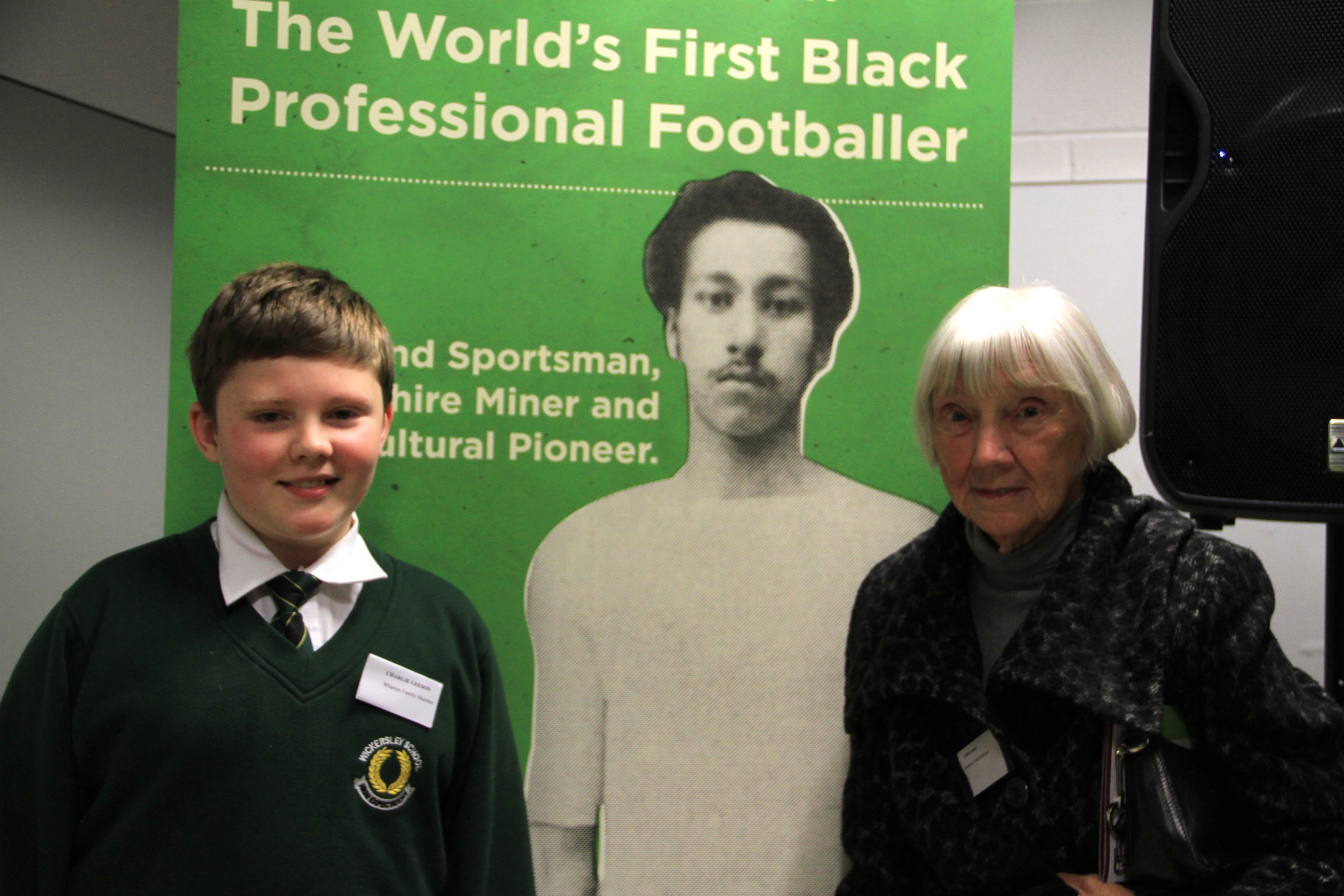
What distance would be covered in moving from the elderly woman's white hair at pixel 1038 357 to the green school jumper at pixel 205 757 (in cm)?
78

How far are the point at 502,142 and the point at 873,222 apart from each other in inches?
23.5

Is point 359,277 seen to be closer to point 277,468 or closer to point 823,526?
point 277,468

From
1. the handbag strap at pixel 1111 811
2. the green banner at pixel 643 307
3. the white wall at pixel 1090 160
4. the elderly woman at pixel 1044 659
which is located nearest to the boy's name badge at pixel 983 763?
the elderly woman at pixel 1044 659

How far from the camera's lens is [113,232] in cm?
290

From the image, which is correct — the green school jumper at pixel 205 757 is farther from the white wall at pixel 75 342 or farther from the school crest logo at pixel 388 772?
the white wall at pixel 75 342

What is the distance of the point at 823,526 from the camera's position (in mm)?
1698

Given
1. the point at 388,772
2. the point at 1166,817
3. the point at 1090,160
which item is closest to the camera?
the point at 1166,817

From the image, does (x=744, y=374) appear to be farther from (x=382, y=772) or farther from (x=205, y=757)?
(x=205, y=757)

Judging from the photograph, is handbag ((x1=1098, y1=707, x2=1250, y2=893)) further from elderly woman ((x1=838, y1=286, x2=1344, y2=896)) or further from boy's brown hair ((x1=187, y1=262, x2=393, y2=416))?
boy's brown hair ((x1=187, y1=262, x2=393, y2=416))

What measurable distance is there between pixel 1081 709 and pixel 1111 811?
0.38ft

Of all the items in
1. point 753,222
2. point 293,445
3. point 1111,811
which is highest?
point 753,222

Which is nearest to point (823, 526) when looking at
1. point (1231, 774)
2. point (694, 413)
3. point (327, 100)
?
point (694, 413)

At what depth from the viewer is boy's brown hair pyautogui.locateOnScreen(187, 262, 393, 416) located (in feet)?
4.21

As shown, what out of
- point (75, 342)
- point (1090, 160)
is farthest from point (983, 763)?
point (75, 342)
